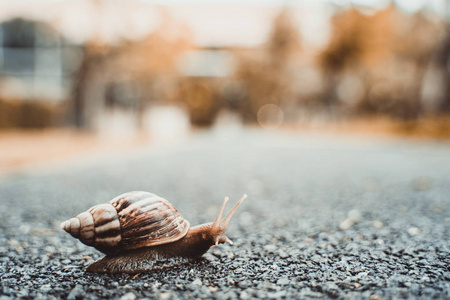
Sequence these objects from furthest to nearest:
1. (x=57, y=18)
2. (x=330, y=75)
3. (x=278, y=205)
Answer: (x=330, y=75) → (x=57, y=18) → (x=278, y=205)

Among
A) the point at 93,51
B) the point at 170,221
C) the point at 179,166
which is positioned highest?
the point at 93,51

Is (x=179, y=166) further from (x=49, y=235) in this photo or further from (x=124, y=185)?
(x=49, y=235)

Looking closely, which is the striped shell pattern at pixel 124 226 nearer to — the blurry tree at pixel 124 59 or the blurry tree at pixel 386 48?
the blurry tree at pixel 124 59

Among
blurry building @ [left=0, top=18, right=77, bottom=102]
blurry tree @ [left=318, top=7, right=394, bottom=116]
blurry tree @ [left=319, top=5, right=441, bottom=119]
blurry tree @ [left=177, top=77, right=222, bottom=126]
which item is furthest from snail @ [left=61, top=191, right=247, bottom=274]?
blurry tree @ [left=177, top=77, right=222, bottom=126]

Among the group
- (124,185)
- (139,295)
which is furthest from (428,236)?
(124,185)

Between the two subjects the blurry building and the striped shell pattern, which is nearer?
the striped shell pattern

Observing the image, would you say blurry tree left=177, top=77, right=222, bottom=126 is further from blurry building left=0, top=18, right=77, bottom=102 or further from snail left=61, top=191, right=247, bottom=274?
snail left=61, top=191, right=247, bottom=274
